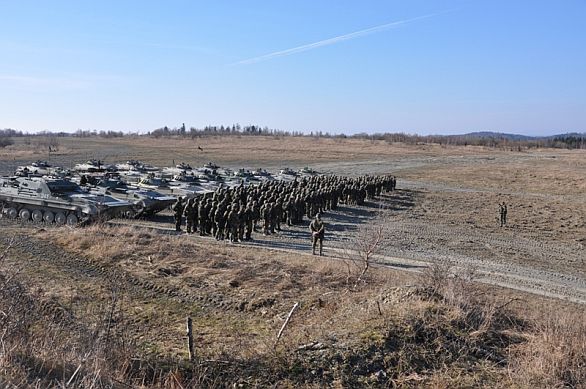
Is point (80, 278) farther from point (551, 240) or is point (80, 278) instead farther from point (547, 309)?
point (551, 240)

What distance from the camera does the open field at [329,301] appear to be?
308 inches

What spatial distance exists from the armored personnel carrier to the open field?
1437 millimetres

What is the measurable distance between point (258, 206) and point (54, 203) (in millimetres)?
7422

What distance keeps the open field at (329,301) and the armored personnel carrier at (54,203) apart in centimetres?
144

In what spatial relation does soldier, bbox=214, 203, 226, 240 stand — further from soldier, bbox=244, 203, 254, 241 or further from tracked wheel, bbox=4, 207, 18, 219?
tracked wheel, bbox=4, 207, 18, 219

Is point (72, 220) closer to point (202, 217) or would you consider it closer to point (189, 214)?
point (189, 214)

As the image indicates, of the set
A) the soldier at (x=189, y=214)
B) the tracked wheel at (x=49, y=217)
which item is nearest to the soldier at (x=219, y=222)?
the soldier at (x=189, y=214)

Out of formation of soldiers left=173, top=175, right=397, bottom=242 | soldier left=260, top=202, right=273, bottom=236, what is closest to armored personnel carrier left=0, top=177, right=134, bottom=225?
formation of soldiers left=173, top=175, right=397, bottom=242

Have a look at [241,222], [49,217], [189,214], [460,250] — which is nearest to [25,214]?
[49,217]

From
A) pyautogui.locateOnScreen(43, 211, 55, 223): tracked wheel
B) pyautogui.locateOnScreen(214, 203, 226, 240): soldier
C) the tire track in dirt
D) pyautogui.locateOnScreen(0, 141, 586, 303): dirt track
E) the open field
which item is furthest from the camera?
pyautogui.locateOnScreen(43, 211, 55, 223): tracked wheel

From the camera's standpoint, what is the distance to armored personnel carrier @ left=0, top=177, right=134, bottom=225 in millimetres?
20078

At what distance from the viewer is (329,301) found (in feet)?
37.8

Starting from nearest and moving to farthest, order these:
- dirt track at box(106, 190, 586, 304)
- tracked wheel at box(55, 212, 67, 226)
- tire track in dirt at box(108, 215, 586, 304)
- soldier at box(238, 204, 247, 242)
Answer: tire track in dirt at box(108, 215, 586, 304) → dirt track at box(106, 190, 586, 304) → soldier at box(238, 204, 247, 242) → tracked wheel at box(55, 212, 67, 226)

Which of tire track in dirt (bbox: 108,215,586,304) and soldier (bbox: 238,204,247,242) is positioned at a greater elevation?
soldier (bbox: 238,204,247,242)
